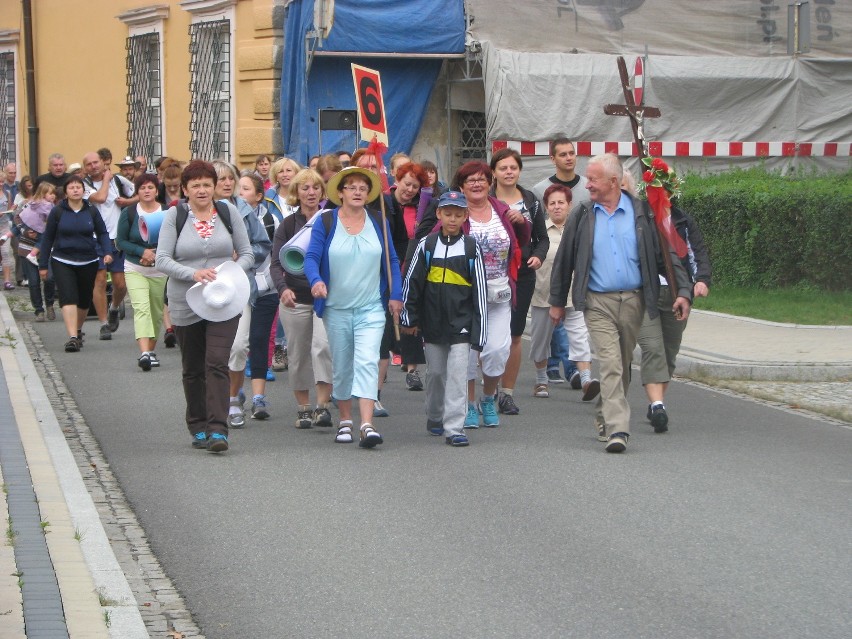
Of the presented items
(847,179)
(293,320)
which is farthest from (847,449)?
(847,179)

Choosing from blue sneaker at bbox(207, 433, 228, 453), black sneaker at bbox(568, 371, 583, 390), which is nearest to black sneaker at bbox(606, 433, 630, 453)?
blue sneaker at bbox(207, 433, 228, 453)

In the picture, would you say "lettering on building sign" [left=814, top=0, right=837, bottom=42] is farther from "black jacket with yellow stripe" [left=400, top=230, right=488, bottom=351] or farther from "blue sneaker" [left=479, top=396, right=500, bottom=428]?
"black jacket with yellow stripe" [left=400, top=230, right=488, bottom=351]

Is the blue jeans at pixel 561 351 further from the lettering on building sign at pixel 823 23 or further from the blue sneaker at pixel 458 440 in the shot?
the lettering on building sign at pixel 823 23

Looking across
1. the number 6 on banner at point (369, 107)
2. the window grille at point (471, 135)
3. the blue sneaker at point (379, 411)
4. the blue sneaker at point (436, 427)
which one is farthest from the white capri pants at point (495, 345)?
the window grille at point (471, 135)

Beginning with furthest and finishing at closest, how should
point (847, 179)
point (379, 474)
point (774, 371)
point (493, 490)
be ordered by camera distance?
point (847, 179), point (774, 371), point (379, 474), point (493, 490)

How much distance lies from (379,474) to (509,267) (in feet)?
6.87

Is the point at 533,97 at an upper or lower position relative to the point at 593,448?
upper

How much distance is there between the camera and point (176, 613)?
572 cm

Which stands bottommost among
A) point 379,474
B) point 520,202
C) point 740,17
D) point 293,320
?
point 379,474

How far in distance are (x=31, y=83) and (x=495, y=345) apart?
20.9 meters

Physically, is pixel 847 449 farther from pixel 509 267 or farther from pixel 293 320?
pixel 293 320

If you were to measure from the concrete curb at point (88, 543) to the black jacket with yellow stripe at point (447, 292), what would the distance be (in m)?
2.25

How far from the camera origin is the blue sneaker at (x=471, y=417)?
32.1 ft

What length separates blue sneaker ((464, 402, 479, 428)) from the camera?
9.79m
